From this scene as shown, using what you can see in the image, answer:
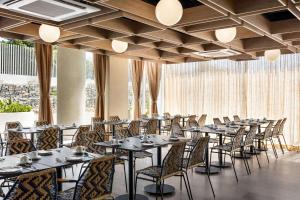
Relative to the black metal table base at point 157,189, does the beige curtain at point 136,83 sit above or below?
above

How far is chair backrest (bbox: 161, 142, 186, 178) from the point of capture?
3.71 metres

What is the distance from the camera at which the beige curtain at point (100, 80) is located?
915 centimetres

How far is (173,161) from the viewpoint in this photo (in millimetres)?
3850

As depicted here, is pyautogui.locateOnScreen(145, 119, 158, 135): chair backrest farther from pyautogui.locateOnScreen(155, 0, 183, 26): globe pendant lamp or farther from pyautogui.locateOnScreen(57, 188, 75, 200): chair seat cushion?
pyautogui.locateOnScreen(57, 188, 75, 200): chair seat cushion

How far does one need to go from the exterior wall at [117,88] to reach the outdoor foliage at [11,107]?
239 centimetres

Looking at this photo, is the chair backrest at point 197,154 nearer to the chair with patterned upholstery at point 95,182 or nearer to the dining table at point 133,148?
the dining table at point 133,148

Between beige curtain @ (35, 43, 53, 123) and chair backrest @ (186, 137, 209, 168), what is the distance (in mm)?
5100

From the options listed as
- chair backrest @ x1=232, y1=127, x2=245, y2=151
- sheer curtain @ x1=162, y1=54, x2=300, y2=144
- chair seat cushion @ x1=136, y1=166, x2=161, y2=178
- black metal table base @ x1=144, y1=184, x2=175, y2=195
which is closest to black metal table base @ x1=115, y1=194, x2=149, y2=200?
black metal table base @ x1=144, y1=184, x2=175, y2=195

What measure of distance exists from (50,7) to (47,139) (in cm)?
265

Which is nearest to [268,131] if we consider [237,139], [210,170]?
[237,139]

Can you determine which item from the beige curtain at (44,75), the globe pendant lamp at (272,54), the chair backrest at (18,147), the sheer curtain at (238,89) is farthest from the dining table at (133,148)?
the sheer curtain at (238,89)

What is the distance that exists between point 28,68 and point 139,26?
4.34m

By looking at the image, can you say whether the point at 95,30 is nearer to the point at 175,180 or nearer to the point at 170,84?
the point at 175,180

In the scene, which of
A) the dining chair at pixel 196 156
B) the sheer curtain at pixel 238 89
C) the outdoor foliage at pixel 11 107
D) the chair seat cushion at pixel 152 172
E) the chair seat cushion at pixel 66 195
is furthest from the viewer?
the sheer curtain at pixel 238 89
